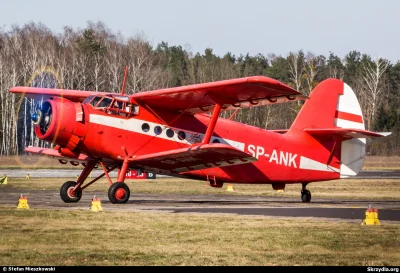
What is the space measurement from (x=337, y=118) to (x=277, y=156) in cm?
269

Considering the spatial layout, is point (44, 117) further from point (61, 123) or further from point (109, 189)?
point (109, 189)

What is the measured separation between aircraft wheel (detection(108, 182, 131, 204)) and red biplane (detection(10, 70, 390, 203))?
28 mm

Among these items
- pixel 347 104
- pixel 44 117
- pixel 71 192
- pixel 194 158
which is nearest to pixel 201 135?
pixel 194 158

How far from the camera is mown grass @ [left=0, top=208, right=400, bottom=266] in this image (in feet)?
39.8

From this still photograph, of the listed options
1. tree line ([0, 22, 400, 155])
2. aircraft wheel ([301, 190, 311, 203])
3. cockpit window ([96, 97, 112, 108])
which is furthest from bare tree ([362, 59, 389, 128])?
cockpit window ([96, 97, 112, 108])

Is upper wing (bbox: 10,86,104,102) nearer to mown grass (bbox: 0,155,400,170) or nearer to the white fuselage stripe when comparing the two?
the white fuselage stripe

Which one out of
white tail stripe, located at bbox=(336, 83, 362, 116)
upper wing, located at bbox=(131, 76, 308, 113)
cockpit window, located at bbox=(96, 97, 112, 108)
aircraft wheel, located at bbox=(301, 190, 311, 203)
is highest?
white tail stripe, located at bbox=(336, 83, 362, 116)

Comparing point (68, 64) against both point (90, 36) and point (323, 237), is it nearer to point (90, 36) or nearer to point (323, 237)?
point (90, 36)

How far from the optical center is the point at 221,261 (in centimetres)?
1193

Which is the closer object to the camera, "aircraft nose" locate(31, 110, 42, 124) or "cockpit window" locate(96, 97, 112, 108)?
"aircraft nose" locate(31, 110, 42, 124)

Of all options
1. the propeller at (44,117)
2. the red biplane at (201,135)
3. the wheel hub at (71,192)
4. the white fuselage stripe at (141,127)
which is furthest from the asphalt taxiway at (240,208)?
the propeller at (44,117)

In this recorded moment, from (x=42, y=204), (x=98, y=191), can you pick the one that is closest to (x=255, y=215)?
(x=42, y=204)

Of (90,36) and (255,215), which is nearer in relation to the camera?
(255,215)

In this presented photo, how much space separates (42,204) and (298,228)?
8973 millimetres
